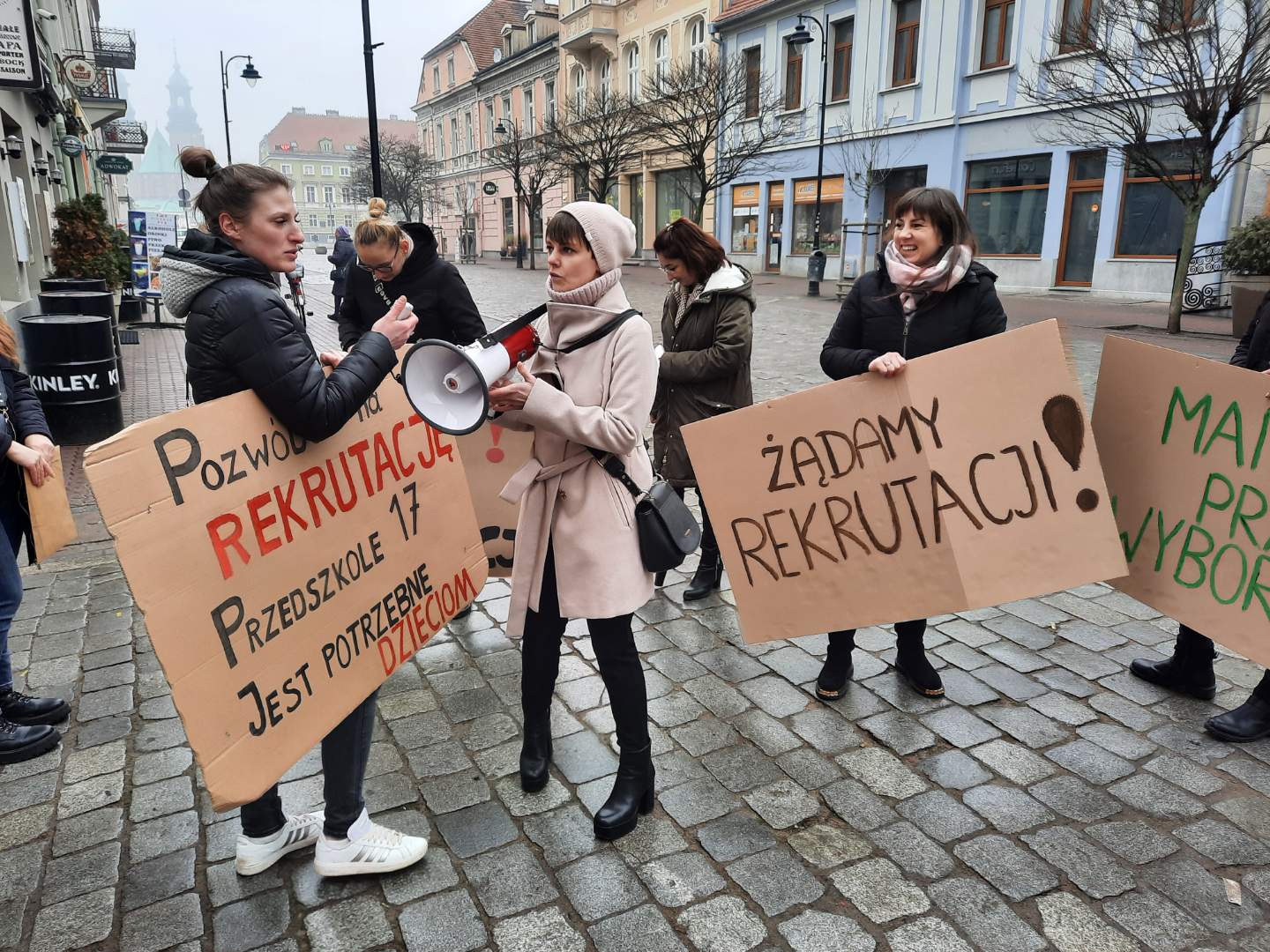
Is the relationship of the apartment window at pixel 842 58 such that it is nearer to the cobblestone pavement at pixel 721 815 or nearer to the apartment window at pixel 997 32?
the apartment window at pixel 997 32

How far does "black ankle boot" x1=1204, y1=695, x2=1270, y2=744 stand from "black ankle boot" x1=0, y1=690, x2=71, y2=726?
415 cm

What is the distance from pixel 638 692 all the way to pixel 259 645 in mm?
1075

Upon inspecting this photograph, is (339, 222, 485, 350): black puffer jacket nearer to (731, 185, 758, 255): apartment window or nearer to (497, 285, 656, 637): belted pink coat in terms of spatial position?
(497, 285, 656, 637): belted pink coat

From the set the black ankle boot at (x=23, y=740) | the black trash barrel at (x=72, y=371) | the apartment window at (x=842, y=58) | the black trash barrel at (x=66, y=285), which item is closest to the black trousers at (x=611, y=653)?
the black ankle boot at (x=23, y=740)

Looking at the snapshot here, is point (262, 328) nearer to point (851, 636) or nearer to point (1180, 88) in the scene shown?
point (851, 636)

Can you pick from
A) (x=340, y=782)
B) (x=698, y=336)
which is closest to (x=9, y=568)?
(x=340, y=782)

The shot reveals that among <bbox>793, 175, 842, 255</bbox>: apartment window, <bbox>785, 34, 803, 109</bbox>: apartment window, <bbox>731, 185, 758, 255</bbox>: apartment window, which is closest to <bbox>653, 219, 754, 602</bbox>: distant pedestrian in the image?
<bbox>793, 175, 842, 255</bbox>: apartment window

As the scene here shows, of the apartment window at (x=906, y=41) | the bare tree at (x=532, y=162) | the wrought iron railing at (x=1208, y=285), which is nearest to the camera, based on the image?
the wrought iron railing at (x=1208, y=285)

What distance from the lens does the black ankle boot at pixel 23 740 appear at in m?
3.05

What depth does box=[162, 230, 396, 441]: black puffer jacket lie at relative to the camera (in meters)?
2.07

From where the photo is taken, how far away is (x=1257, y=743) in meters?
3.07

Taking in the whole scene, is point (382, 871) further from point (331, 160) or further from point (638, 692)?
point (331, 160)

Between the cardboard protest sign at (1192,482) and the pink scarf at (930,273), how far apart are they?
57 cm

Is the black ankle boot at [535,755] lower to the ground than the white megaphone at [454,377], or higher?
lower
